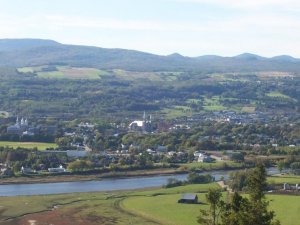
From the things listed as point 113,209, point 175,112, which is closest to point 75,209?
point 113,209

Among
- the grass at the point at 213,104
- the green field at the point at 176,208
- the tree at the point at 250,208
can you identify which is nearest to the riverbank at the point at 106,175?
the green field at the point at 176,208

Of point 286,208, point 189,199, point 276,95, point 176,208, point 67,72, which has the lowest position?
point 176,208

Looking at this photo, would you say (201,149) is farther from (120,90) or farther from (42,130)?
(120,90)

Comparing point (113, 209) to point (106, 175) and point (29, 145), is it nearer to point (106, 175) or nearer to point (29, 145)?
point (106, 175)

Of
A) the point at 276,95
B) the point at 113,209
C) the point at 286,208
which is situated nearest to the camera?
the point at 286,208

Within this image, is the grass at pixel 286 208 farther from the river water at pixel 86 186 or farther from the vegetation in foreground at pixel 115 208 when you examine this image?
the river water at pixel 86 186

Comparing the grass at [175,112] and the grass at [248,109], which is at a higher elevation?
the grass at [248,109]
